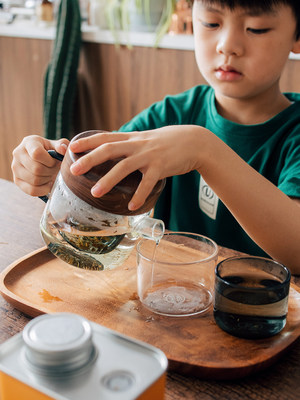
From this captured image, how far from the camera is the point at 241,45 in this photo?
86 cm

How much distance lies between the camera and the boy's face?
85 centimetres

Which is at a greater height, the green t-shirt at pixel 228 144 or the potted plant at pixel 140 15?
the potted plant at pixel 140 15

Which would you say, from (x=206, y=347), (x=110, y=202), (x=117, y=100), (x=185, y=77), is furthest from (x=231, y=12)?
(x=117, y=100)

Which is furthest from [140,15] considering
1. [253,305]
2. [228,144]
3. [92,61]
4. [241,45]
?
[253,305]

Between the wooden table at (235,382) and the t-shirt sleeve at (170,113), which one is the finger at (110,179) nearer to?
the wooden table at (235,382)

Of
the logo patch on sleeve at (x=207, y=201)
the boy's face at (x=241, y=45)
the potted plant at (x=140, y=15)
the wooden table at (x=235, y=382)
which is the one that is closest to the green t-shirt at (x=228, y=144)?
the logo patch on sleeve at (x=207, y=201)

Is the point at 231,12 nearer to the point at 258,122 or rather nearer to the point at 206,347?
the point at 258,122

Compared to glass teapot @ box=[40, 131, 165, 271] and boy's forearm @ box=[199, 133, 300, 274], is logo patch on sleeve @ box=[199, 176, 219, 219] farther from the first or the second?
glass teapot @ box=[40, 131, 165, 271]

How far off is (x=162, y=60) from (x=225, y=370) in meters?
1.59

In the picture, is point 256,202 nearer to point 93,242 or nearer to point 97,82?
point 93,242

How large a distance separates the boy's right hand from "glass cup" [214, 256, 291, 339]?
0.36 metres

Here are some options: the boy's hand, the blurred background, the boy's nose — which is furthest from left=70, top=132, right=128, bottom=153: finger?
the blurred background

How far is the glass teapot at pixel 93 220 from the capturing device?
559mm

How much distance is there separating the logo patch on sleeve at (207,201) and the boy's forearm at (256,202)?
27 centimetres
